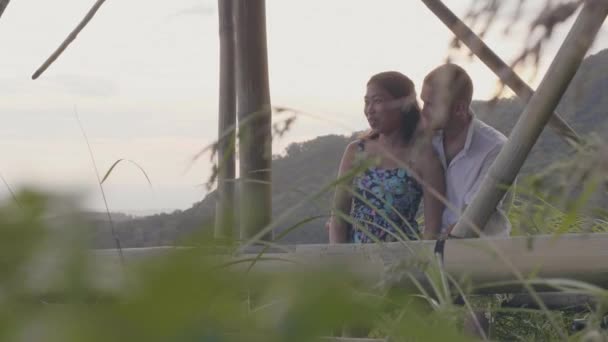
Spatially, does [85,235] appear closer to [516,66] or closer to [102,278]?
[102,278]

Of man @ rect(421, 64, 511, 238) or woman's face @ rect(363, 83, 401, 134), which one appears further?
woman's face @ rect(363, 83, 401, 134)

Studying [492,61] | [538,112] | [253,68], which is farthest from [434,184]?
[538,112]

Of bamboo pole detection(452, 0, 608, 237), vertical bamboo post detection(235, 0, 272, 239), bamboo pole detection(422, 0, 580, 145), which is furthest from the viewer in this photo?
vertical bamboo post detection(235, 0, 272, 239)

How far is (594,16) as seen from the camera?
116cm

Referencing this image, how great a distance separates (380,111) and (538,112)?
1779 millimetres

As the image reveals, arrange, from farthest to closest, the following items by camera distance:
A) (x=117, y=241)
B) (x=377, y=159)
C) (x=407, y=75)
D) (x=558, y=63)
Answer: (x=407, y=75) → (x=558, y=63) → (x=117, y=241) → (x=377, y=159)

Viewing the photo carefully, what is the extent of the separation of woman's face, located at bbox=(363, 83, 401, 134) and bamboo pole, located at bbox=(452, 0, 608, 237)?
150 centimetres

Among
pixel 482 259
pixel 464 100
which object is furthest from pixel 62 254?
pixel 464 100

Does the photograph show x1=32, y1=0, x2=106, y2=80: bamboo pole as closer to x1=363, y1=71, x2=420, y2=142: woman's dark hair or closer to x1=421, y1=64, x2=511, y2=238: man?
x1=421, y1=64, x2=511, y2=238: man

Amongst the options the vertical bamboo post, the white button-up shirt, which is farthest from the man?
the vertical bamboo post

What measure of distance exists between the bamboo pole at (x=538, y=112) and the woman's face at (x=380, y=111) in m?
1.50

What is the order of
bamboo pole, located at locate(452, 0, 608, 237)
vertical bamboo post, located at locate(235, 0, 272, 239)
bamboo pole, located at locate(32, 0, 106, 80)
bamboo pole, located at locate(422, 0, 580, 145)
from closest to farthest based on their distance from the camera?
bamboo pole, located at locate(452, 0, 608, 237) → bamboo pole, located at locate(422, 0, 580, 145) → bamboo pole, located at locate(32, 0, 106, 80) → vertical bamboo post, located at locate(235, 0, 272, 239)

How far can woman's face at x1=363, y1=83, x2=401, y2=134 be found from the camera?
3.22 metres

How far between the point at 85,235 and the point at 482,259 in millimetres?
1572
